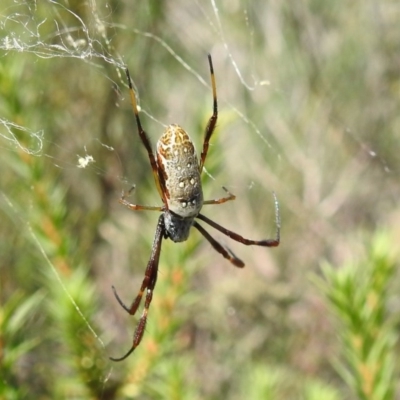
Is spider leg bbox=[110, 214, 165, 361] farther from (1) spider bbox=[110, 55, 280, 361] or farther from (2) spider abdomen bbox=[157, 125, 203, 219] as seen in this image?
(2) spider abdomen bbox=[157, 125, 203, 219]

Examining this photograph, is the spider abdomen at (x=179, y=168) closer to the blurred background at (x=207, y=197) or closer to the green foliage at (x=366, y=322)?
the blurred background at (x=207, y=197)

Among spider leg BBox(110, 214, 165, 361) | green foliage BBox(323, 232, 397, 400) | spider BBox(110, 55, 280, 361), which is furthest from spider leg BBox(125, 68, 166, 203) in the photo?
green foliage BBox(323, 232, 397, 400)

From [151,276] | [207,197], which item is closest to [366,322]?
[151,276]

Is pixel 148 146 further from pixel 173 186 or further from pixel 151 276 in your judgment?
pixel 151 276

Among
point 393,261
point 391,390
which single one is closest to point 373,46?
point 393,261

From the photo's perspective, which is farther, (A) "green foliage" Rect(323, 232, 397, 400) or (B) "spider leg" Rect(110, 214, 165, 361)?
(B) "spider leg" Rect(110, 214, 165, 361)

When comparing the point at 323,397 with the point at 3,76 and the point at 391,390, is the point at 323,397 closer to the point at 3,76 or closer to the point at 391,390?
the point at 391,390
